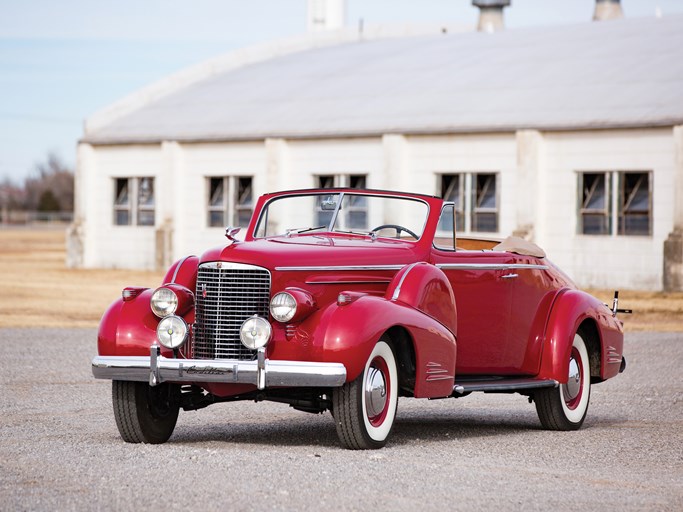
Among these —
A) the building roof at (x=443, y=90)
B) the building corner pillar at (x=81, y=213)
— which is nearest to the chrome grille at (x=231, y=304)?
the building roof at (x=443, y=90)

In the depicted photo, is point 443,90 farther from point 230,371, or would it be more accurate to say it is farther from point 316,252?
point 230,371

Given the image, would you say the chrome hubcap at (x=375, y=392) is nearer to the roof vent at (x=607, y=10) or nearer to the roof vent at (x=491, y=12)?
the roof vent at (x=607, y=10)

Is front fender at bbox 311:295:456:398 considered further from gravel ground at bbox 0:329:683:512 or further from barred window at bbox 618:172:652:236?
barred window at bbox 618:172:652:236

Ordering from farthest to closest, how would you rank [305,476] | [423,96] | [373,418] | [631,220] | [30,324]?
[423,96] → [631,220] → [30,324] → [373,418] → [305,476]

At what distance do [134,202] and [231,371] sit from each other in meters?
31.8

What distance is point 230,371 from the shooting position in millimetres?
8641

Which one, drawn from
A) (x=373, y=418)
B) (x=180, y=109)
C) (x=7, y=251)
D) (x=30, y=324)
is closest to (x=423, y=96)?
(x=180, y=109)

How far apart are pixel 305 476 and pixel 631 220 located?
23687 millimetres

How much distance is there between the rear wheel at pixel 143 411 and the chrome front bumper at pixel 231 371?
214 millimetres

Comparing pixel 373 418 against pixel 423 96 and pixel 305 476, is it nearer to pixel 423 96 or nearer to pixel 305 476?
pixel 305 476

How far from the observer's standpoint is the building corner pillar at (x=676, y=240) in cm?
2869

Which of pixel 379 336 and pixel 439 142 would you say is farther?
pixel 439 142

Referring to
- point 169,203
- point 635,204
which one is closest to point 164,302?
point 635,204

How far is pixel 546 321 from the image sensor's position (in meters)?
10.7
